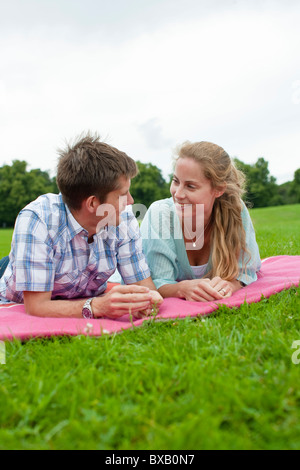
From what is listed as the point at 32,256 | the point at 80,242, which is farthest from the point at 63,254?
the point at 32,256

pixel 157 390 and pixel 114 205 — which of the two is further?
pixel 114 205

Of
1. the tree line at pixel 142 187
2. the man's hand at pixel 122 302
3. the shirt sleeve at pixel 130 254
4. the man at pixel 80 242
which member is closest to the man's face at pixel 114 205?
the man at pixel 80 242

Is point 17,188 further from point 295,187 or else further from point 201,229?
point 201,229

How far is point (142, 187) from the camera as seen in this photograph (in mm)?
54656

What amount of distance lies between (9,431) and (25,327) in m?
1.15

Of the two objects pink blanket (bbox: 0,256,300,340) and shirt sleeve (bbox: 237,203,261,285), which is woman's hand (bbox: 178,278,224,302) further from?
shirt sleeve (bbox: 237,203,261,285)

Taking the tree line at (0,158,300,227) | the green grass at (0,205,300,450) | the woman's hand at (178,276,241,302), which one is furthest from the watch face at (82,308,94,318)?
the tree line at (0,158,300,227)

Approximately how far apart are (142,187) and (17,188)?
15963 millimetres

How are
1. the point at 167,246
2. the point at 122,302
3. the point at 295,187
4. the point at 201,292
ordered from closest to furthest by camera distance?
the point at 122,302
the point at 201,292
the point at 167,246
the point at 295,187

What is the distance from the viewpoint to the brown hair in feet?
9.82

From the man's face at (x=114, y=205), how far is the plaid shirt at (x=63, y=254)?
0.59 feet

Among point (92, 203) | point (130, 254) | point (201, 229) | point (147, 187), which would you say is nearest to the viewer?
point (92, 203)
